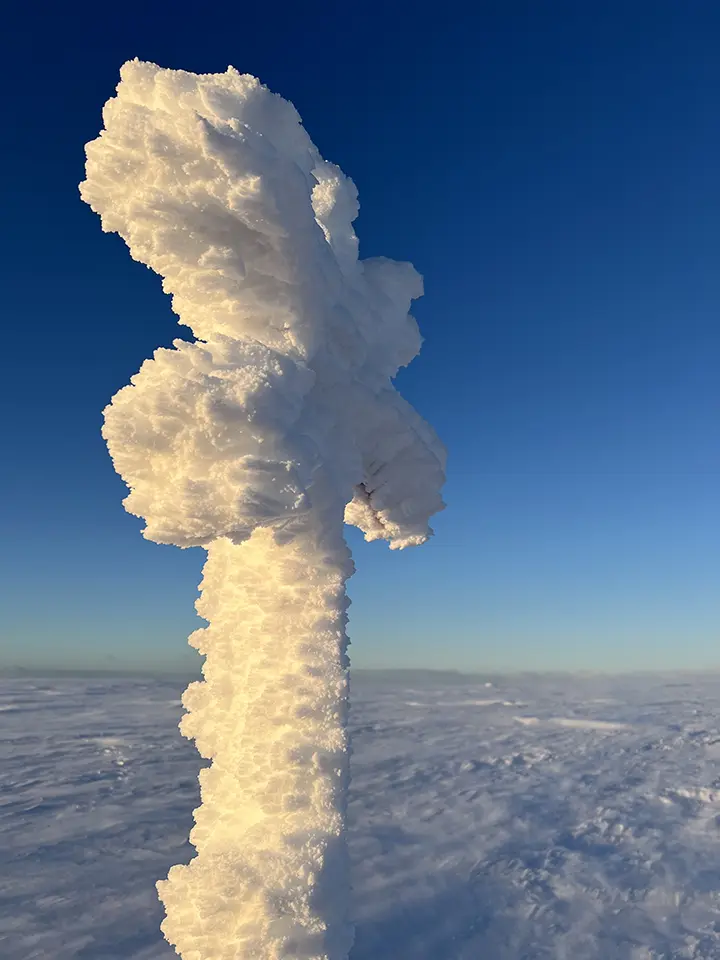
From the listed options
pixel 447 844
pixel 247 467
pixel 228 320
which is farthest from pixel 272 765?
pixel 447 844

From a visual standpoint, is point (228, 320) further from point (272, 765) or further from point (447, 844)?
point (447, 844)

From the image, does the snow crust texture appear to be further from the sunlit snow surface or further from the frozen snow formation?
the sunlit snow surface

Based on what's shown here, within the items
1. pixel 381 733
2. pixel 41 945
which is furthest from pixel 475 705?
pixel 41 945

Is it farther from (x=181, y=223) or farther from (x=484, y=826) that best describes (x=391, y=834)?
(x=181, y=223)

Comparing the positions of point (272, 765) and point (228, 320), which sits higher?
point (228, 320)

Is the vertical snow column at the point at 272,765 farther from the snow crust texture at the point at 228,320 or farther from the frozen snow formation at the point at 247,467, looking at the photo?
the snow crust texture at the point at 228,320

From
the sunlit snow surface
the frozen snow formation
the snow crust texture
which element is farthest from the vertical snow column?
the sunlit snow surface
